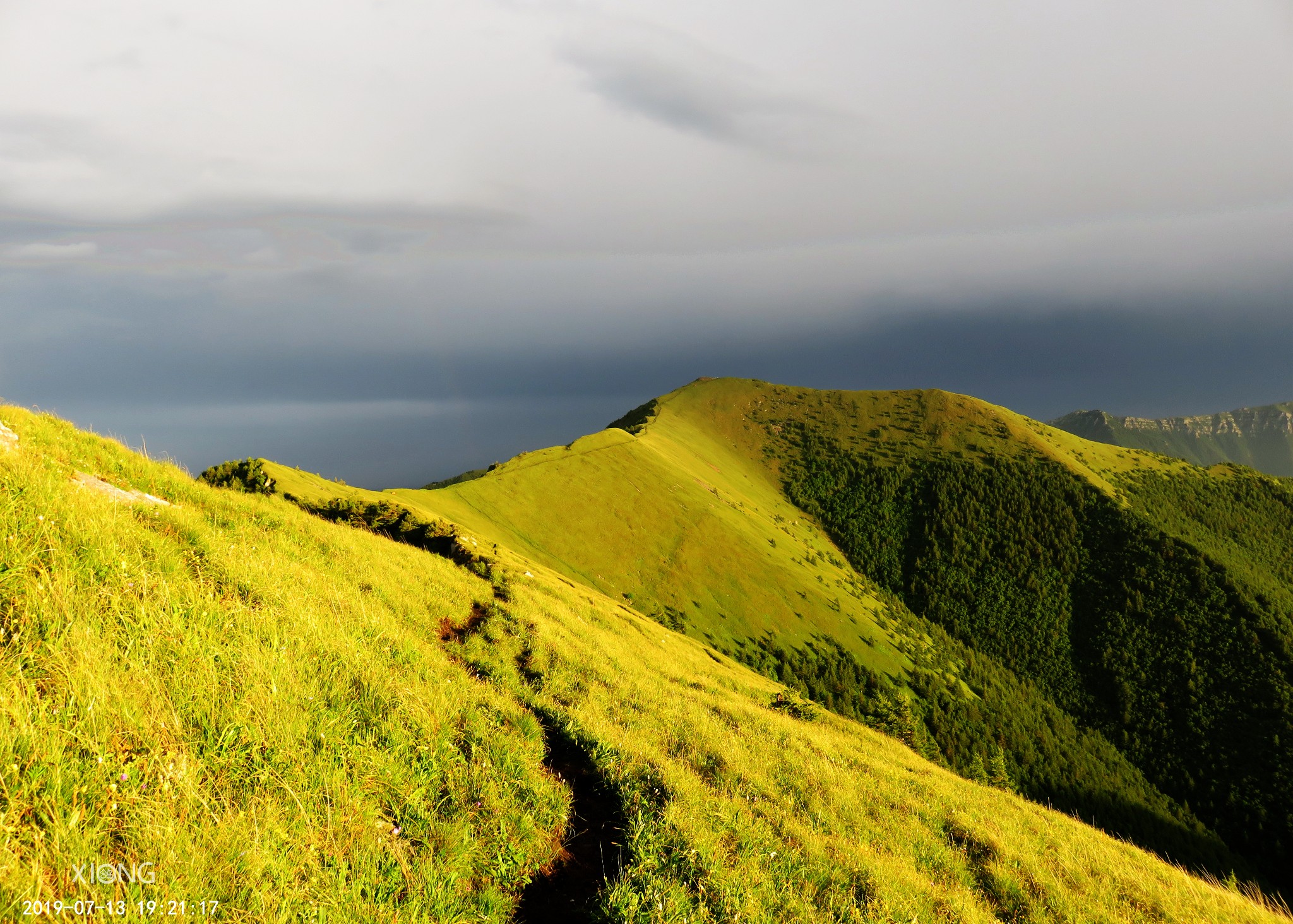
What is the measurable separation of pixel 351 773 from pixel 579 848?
2.84 meters

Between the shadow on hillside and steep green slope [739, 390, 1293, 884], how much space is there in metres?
184

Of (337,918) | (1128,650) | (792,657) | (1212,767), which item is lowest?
(1212,767)

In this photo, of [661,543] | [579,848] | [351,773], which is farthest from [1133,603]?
[351,773]

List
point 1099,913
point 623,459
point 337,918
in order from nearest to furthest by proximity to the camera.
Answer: point 337,918 → point 1099,913 → point 623,459

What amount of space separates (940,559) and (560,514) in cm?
15456

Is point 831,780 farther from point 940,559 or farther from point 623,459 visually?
point 940,559

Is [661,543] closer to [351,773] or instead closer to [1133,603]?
[351,773]

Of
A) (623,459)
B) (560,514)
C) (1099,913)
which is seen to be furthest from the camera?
(623,459)

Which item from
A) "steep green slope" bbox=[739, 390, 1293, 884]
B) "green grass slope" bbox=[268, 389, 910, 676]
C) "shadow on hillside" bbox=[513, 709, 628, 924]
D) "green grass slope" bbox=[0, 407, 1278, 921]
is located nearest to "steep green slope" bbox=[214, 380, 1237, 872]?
"green grass slope" bbox=[268, 389, 910, 676]

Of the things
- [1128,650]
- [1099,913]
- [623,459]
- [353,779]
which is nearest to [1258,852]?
[1128,650]

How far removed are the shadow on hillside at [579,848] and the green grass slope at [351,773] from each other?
0.49 ft

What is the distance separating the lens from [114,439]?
496 inches

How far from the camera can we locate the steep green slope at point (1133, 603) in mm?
120688

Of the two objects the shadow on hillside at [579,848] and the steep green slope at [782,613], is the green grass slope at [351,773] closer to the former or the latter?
the shadow on hillside at [579,848]
